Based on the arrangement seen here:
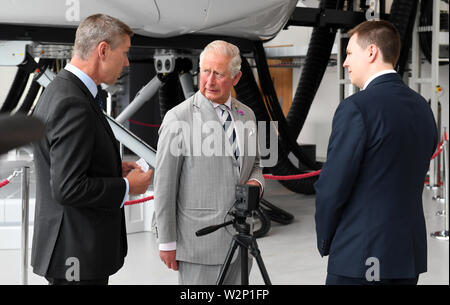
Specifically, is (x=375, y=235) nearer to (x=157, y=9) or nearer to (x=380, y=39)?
(x=380, y=39)

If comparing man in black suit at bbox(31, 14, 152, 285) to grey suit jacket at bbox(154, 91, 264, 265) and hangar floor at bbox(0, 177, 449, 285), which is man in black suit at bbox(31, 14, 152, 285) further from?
hangar floor at bbox(0, 177, 449, 285)

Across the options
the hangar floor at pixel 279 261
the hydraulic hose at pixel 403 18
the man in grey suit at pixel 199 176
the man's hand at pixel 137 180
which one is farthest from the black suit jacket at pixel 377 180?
the hydraulic hose at pixel 403 18

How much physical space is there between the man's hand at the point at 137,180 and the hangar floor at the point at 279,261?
213 cm

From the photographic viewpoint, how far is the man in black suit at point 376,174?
1.82 meters

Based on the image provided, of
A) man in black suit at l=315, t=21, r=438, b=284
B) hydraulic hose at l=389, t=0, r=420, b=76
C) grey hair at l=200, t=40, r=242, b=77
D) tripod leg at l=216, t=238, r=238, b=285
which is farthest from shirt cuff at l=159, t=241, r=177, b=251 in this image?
hydraulic hose at l=389, t=0, r=420, b=76

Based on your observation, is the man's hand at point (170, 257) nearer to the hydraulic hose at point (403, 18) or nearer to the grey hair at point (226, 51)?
the grey hair at point (226, 51)

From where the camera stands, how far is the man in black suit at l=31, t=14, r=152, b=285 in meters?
1.66

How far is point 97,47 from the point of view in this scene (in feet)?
5.82

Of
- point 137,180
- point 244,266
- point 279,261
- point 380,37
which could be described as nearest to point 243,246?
point 244,266

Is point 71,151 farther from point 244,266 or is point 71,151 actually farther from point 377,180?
point 377,180

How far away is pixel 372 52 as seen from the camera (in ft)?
6.30

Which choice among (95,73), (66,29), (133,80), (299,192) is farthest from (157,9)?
(133,80)

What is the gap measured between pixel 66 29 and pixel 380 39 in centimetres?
332

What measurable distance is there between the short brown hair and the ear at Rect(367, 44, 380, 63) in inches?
0.4
